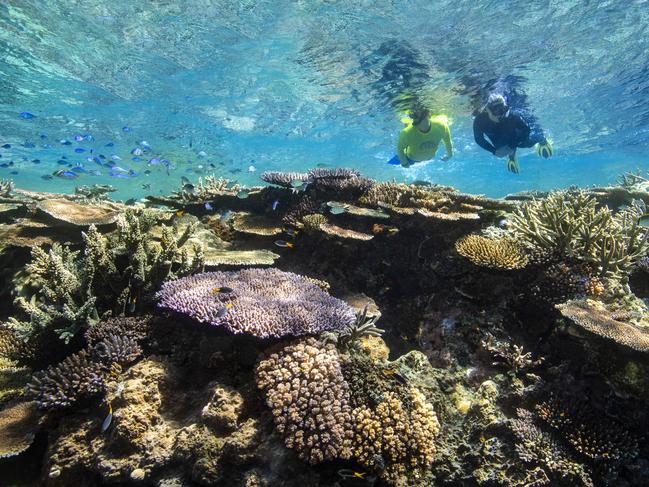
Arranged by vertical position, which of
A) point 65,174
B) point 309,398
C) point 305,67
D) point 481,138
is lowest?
point 309,398

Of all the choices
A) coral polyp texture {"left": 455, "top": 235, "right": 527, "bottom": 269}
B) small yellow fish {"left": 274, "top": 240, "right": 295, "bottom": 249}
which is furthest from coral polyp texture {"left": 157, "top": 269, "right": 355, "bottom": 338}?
coral polyp texture {"left": 455, "top": 235, "right": 527, "bottom": 269}

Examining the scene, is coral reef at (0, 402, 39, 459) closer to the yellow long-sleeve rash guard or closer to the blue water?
the yellow long-sleeve rash guard

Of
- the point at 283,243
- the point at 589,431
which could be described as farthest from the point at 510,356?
the point at 283,243

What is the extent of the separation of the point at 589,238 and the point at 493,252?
4.81 ft

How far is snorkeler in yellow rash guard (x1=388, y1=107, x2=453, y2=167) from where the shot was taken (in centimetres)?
759

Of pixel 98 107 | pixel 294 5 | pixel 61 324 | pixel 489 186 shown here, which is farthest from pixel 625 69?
pixel 489 186

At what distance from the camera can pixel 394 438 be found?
10.3 feet

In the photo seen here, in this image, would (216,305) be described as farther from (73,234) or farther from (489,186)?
(489,186)

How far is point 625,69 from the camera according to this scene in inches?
672

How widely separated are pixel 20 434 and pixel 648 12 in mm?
20490

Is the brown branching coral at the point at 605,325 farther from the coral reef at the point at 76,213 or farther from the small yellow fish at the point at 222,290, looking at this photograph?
the coral reef at the point at 76,213

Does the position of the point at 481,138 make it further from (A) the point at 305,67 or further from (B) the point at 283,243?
(A) the point at 305,67

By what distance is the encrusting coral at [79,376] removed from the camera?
3436 millimetres

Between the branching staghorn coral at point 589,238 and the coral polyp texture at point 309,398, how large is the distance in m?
3.80
